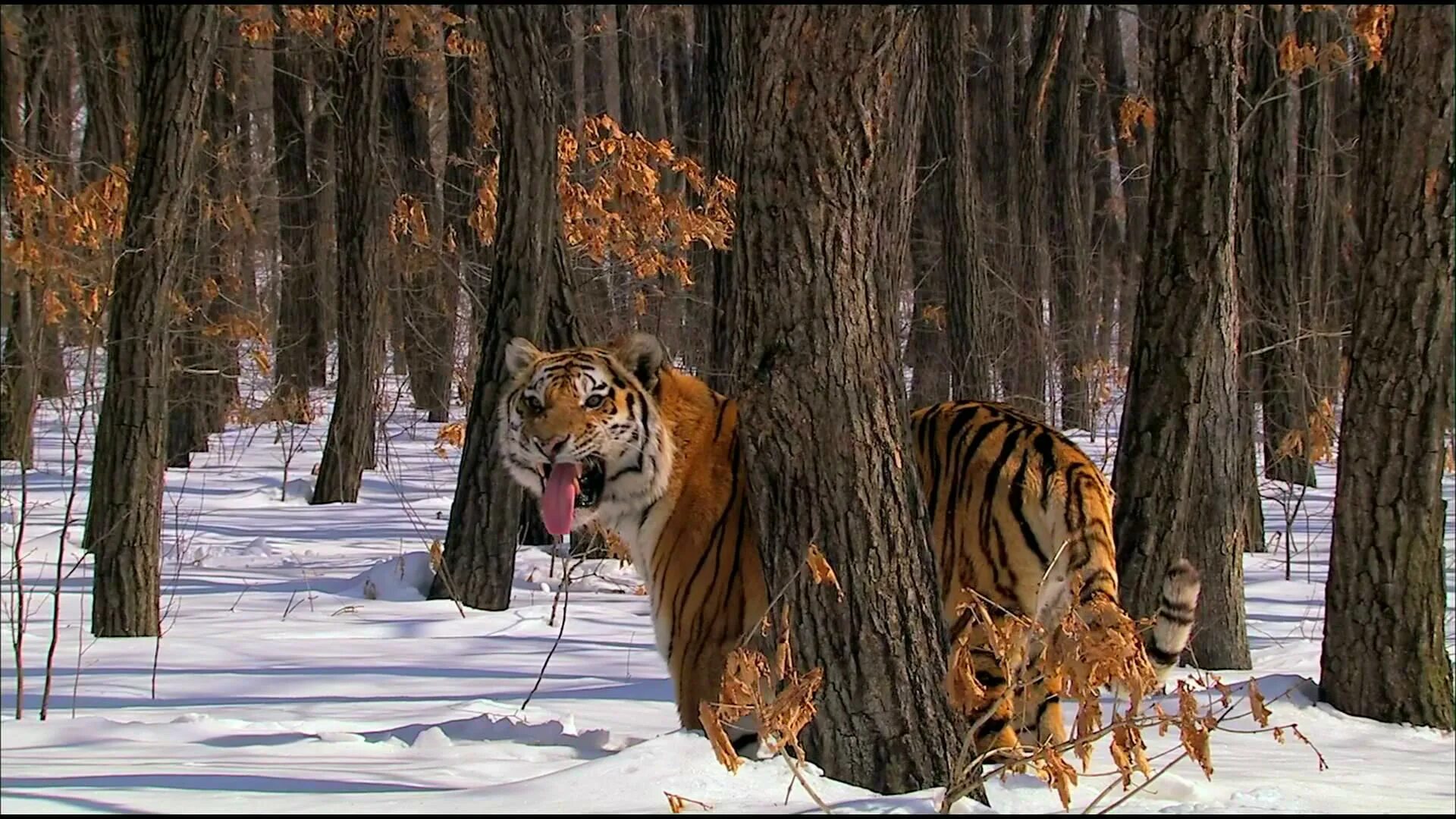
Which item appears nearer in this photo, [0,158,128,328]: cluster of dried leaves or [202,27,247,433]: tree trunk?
[0,158,128,328]: cluster of dried leaves

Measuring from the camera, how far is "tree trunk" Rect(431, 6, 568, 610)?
756 cm

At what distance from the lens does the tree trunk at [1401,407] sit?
195 inches

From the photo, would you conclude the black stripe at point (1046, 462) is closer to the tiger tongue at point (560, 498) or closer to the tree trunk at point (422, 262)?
the tiger tongue at point (560, 498)

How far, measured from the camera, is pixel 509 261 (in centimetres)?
760

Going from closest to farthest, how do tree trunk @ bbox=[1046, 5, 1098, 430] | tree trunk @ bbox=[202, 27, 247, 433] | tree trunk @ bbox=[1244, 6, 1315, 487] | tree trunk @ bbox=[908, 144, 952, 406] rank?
1. tree trunk @ bbox=[1244, 6, 1315, 487]
2. tree trunk @ bbox=[202, 27, 247, 433]
3. tree trunk @ bbox=[908, 144, 952, 406]
4. tree trunk @ bbox=[1046, 5, 1098, 430]

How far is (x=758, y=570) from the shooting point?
4.10 metres

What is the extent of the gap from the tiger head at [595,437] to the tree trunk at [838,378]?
112 cm

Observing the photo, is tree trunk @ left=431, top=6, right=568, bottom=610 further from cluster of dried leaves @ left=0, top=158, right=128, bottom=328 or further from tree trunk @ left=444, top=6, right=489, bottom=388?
tree trunk @ left=444, top=6, right=489, bottom=388

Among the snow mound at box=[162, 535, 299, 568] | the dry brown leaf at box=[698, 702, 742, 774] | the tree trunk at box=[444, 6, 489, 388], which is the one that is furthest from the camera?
the tree trunk at box=[444, 6, 489, 388]

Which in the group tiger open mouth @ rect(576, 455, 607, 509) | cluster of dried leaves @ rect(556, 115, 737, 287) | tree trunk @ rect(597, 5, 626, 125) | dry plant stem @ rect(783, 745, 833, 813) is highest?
tree trunk @ rect(597, 5, 626, 125)

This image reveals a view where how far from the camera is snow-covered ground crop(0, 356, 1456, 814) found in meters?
3.25

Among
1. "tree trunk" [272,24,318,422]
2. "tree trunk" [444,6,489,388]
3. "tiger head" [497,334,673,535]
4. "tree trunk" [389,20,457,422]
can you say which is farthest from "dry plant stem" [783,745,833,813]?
"tree trunk" [272,24,318,422]

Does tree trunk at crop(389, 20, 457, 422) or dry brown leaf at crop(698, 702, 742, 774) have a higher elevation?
tree trunk at crop(389, 20, 457, 422)

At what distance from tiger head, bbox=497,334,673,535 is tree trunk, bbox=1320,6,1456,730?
2589 mm
